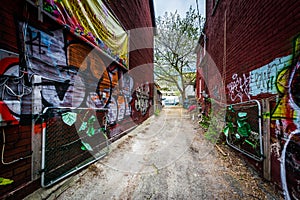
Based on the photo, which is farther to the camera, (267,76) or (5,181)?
(267,76)

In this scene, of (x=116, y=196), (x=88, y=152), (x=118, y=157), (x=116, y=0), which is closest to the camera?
(x=116, y=196)

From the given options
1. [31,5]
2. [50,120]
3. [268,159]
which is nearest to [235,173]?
[268,159]

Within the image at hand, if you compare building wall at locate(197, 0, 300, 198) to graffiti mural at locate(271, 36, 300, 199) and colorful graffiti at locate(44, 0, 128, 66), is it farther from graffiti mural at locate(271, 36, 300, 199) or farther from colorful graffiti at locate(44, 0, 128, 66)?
colorful graffiti at locate(44, 0, 128, 66)

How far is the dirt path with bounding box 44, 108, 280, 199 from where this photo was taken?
178cm

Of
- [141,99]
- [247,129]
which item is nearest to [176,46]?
[141,99]

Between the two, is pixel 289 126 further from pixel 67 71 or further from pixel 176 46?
pixel 176 46

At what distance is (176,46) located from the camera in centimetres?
1481

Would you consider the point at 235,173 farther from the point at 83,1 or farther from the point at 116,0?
the point at 116,0

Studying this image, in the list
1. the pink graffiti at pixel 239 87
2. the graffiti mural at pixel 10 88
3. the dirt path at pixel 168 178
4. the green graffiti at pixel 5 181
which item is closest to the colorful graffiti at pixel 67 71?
the graffiti mural at pixel 10 88

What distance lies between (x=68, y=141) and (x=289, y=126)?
3263mm

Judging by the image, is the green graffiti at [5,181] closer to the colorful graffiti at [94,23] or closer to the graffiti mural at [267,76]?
the colorful graffiti at [94,23]

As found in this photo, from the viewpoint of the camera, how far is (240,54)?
305cm

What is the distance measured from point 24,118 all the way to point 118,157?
75.3 inches

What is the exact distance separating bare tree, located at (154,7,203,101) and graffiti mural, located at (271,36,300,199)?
12.0 m
